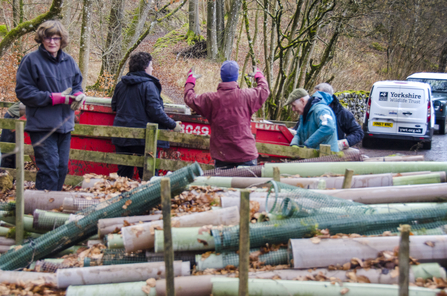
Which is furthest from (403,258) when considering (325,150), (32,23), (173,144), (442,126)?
(442,126)

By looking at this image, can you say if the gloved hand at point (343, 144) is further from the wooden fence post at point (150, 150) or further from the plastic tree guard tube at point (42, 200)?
the plastic tree guard tube at point (42, 200)

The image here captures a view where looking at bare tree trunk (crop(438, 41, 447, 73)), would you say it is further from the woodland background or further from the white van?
the white van

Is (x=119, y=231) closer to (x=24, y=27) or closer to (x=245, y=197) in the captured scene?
(x=245, y=197)

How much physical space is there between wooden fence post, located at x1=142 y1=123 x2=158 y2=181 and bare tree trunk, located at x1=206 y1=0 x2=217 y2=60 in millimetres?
17839

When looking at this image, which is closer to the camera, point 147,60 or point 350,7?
point 147,60

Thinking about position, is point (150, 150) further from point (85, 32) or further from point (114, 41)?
point (114, 41)

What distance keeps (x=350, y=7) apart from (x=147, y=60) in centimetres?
811

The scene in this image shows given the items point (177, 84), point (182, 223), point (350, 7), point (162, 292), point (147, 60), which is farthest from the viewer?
point (177, 84)

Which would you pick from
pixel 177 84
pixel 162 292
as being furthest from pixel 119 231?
pixel 177 84

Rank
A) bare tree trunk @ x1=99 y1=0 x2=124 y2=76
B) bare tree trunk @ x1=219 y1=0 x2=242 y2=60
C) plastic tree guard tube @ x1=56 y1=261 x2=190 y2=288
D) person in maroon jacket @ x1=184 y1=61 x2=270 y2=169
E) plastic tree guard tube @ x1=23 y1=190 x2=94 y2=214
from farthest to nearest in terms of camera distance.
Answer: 1. bare tree trunk @ x1=219 y1=0 x2=242 y2=60
2. bare tree trunk @ x1=99 y1=0 x2=124 y2=76
3. person in maroon jacket @ x1=184 y1=61 x2=270 y2=169
4. plastic tree guard tube @ x1=23 y1=190 x2=94 y2=214
5. plastic tree guard tube @ x1=56 y1=261 x2=190 y2=288

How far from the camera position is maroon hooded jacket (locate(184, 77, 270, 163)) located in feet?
16.7

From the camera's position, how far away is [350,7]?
1186 centimetres

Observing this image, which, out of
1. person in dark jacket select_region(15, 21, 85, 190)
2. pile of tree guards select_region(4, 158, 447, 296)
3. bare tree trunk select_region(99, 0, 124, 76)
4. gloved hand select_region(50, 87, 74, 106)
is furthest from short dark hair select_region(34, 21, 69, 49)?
bare tree trunk select_region(99, 0, 124, 76)

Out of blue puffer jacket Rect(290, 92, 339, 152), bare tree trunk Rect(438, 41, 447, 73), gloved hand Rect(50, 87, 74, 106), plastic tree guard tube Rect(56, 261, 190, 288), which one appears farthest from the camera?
bare tree trunk Rect(438, 41, 447, 73)
